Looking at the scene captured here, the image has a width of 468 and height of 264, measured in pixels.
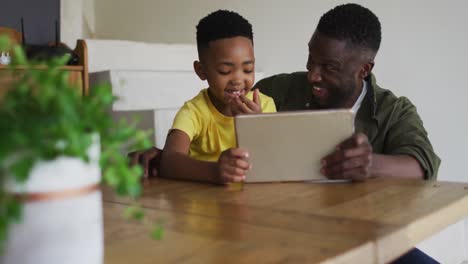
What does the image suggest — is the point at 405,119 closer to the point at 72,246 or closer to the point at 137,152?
the point at 137,152

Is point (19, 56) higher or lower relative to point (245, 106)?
higher

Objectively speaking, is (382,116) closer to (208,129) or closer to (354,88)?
(354,88)

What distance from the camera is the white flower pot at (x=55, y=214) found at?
1.28ft

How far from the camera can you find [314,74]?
155 centimetres

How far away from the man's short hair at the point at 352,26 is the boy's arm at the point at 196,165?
59 cm

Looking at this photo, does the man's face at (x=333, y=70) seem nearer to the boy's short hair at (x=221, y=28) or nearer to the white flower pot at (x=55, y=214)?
the boy's short hair at (x=221, y=28)

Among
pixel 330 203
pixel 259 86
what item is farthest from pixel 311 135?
pixel 259 86

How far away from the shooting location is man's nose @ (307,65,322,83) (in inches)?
61.1

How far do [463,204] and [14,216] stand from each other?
0.73 m

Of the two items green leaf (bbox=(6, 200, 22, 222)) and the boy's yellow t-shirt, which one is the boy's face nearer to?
the boy's yellow t-shirt

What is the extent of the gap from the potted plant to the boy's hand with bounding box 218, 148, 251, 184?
0.57m

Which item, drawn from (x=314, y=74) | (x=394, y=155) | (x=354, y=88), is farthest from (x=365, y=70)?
(x=394, y=155)

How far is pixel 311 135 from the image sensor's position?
3.27 feet

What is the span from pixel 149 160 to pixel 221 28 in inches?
15.8
